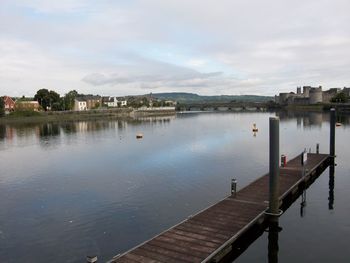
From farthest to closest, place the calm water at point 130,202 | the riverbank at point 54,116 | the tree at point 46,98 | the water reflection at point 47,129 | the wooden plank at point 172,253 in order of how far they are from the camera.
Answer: the tree at point 46,98, the riverbank at point 54,116, the water reflection at point 47,129, the calm water at point 130,202, the wooden plank at point 172,253

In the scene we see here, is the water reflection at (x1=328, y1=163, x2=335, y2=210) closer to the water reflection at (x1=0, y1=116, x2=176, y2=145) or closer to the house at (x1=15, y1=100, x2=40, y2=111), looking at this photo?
the water reflection at (x1=0, y1=116, x2=176, y2=145)

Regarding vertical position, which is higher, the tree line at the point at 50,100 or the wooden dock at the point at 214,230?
the tree line at the point at 50,100

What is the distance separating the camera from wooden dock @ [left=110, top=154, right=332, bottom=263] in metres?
16.0

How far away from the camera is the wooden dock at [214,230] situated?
16.0 metres

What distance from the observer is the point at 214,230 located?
1881 cm

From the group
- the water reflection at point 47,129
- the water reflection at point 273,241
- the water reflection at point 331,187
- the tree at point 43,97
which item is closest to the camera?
the water reflection at point 273,241

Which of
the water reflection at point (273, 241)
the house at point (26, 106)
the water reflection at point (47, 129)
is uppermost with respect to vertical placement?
the house at point (26, 106)

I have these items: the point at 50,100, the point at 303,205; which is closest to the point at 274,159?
the point at 303,205

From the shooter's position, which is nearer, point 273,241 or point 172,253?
point 172,253

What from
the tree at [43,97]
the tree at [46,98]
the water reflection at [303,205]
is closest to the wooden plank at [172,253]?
the water reflection at [303,205]

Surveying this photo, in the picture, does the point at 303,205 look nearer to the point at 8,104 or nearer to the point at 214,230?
the point at 214,230

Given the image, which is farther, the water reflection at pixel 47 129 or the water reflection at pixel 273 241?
the water reflection at pixel 47 129

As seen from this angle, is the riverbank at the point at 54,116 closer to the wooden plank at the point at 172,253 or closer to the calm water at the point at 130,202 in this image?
the calm water at the point at 130,202

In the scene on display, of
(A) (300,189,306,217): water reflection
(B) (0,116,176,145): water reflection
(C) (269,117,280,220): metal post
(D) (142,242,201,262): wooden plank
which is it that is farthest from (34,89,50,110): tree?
(D) (142,242,201,262): wooden plank
